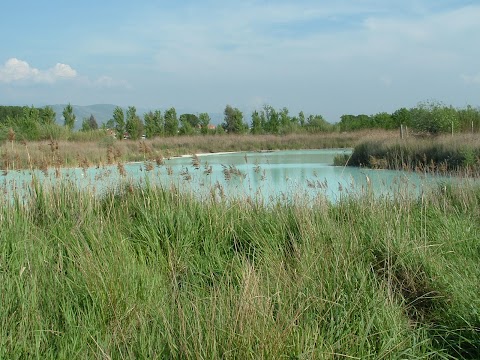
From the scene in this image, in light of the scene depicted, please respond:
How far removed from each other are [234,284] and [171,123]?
36.1 metres

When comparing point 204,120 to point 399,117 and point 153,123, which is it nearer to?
point 153,123

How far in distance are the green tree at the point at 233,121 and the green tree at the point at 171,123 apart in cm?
365

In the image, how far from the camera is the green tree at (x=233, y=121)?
3900cm

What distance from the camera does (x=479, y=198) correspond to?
550 centimetres

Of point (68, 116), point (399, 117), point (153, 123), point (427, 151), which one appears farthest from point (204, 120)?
point (427, 151)

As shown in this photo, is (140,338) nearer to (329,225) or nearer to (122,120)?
(329,225)

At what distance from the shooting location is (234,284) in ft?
10.2

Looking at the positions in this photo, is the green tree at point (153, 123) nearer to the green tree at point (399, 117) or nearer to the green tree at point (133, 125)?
the green tree at point (133, 125)

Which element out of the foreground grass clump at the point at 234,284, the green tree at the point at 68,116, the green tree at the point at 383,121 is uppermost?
the green tree at the point at 68,116

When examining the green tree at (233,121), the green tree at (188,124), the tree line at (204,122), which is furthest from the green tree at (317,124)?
the green tree at (188,124)

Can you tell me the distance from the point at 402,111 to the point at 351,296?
27.5m

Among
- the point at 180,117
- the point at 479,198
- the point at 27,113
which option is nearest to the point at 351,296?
the point at 479,198

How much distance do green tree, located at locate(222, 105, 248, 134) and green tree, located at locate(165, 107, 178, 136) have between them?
365 centimetres

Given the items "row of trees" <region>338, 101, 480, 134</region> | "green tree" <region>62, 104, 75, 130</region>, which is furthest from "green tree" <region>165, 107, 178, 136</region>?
"row of trees" <region>338, 101, 480, 134</region>
